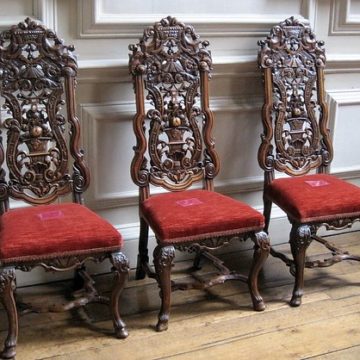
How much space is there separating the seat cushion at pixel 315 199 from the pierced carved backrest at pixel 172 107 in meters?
0.35

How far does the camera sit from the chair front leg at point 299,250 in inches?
111

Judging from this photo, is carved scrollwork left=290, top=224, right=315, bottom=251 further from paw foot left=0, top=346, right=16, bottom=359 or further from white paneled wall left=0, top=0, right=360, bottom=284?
paw foot left=0, top=346, right=16, bottom=359

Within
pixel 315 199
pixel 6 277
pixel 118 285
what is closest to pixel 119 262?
pixel 118 285

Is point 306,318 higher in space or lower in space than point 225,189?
lower

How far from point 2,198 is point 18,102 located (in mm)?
415

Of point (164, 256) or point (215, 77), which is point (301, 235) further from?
point (215, 77)

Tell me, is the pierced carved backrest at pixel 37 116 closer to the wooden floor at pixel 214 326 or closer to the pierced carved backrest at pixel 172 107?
the pierced carved backrest at pixel 172 107

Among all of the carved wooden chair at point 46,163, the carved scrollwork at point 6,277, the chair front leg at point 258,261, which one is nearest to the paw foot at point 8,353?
the carved wooden chair at point 46,163

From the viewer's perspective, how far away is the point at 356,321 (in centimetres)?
276

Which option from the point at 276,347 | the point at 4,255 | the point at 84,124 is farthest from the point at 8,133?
the point at 276,347

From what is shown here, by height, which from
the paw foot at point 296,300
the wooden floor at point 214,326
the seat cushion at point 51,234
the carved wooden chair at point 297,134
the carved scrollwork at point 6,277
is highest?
the carved wooden chair at point 297,134

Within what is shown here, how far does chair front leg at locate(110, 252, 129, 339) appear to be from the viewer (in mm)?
2502

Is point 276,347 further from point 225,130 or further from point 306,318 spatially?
point 225,130

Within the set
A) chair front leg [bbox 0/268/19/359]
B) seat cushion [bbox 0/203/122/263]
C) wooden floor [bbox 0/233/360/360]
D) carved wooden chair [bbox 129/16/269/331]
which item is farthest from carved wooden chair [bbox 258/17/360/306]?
chair front leg [bbox 0/268/19/359]
